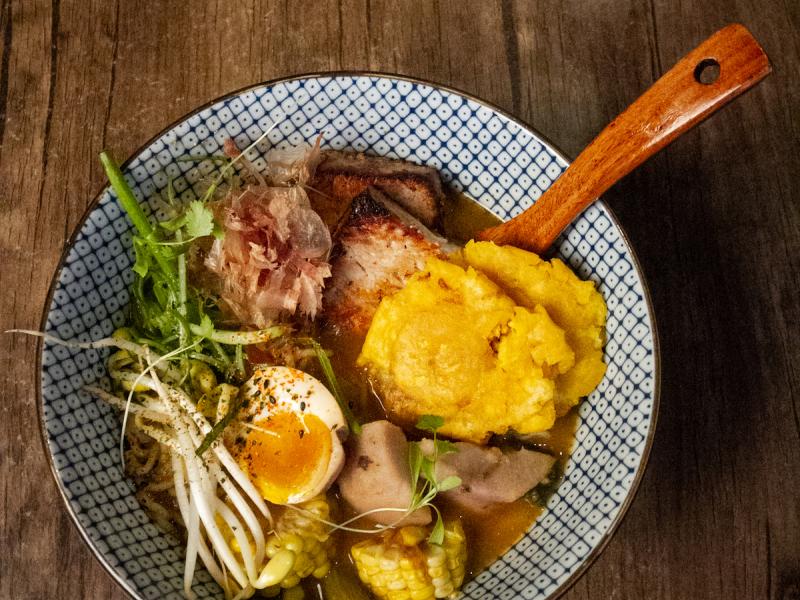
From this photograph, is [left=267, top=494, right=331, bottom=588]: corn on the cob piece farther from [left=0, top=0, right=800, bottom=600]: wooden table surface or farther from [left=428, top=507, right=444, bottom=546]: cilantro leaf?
[left=0, top=0, right=800, bottom=600]: wooden table surface

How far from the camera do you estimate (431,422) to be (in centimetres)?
291

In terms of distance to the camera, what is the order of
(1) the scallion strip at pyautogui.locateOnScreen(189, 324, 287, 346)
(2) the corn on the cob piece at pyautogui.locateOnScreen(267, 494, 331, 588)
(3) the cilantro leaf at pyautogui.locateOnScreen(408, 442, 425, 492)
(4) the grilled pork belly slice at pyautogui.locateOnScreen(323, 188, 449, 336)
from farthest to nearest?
(4) the grilled pork belly slice at pyautogui.locateOnScreen(323, 188, 449, 336) < (1) the scallion strip at pyautogui.locateOnScreen(189, 324, 287, 346) < (3) the cilantro leaf at pyautogui.locateOnScreen(408, 442, 425, 492) < (2) the corn on the cob piece at pyautogui.locateOnScreen(267, 494, 331, 588)

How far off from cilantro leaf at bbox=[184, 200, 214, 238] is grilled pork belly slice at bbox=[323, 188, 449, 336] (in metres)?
0.57

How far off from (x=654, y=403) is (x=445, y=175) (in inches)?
51.7

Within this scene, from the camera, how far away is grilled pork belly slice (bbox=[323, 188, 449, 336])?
3.11 meters

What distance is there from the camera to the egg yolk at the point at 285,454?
287 centimetres

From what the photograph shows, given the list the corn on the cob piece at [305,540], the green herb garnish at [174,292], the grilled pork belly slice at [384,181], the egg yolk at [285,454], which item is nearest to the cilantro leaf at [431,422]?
the egg yolk at [285,454]

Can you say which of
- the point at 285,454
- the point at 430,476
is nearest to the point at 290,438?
the point at 285,454

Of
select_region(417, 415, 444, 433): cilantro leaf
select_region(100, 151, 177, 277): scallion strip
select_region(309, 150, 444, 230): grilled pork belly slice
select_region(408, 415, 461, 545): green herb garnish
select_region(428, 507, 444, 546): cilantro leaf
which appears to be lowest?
select_region(428, 507, 444, 546): cilantro leaf

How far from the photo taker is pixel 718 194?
347cm

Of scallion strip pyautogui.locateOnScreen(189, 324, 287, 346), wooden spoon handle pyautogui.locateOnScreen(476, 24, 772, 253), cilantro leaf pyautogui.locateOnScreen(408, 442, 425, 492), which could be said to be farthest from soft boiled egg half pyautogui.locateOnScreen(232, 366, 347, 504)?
wooden spoon handle pyautogui.locateOnScreen(476, 24, 772, 253)

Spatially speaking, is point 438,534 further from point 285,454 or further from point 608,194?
point 608,194

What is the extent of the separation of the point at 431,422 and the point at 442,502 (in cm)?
33

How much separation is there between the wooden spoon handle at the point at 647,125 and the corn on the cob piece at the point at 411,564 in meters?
1.20
